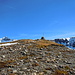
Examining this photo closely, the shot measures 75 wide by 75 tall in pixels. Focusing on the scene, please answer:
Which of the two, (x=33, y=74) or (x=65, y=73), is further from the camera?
(x=65, y=73)

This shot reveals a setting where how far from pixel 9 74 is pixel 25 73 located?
1.77m

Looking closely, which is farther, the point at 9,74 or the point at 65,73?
the point at 65,73

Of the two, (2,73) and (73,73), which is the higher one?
(2,73)

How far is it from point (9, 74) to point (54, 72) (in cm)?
531

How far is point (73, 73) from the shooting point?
1244cm

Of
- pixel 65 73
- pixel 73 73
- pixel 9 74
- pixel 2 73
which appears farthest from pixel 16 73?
pixel 73 73

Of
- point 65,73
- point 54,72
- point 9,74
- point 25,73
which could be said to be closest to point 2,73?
point 9,74

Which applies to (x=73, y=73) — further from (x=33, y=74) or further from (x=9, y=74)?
(x=9, y=74)

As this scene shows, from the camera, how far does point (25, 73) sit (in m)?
11.9

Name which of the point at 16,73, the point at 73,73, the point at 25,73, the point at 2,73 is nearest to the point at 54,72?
the point at 73,73

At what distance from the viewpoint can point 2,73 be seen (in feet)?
39.3

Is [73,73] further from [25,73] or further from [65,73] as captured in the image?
[25,73]

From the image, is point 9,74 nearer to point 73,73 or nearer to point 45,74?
point 45,74

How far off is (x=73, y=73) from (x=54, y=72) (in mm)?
2235
